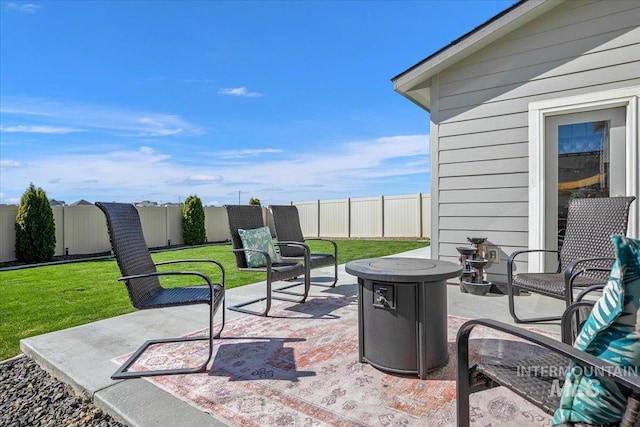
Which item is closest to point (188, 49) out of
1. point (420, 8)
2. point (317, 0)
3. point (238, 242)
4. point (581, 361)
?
point (317, 0)

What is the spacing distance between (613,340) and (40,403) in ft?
9.01

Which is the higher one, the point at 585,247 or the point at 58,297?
the point at 585,247

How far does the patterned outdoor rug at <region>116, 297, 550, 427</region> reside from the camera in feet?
5.57

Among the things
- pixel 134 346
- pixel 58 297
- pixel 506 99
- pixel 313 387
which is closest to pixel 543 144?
pixel 506 99

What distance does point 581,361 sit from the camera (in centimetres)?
87

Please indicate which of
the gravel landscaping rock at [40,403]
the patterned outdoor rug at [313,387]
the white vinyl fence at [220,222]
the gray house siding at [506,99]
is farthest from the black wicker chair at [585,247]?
the white vinyl fence at [220,222]

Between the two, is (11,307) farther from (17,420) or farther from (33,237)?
(33,237)

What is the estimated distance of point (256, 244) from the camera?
3957mm

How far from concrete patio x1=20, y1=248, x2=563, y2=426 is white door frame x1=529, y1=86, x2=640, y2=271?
822mm

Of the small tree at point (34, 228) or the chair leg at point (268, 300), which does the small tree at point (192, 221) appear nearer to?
the small tree at point (34, 228)

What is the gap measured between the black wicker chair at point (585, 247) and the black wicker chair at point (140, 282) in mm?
2641

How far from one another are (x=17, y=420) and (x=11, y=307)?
2949mm

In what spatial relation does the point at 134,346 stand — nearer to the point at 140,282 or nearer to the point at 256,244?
the point at 140,282

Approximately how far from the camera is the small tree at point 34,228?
8.27 m
